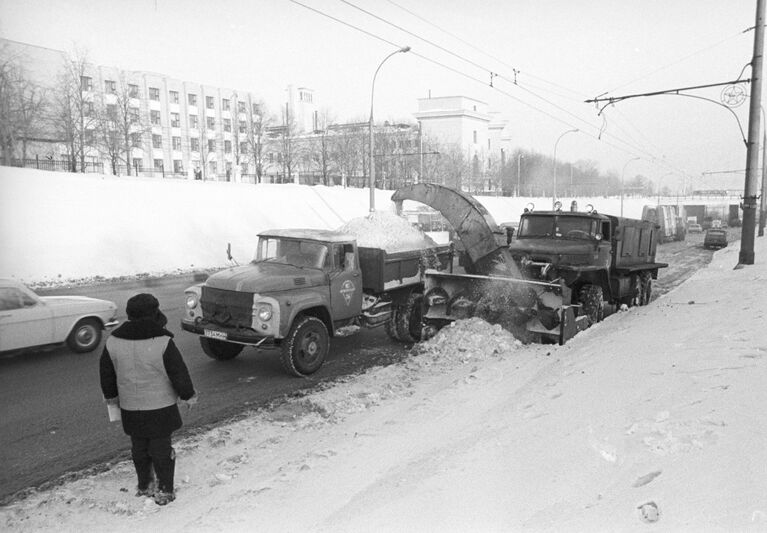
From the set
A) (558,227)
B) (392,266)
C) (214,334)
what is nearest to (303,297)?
(214,334)

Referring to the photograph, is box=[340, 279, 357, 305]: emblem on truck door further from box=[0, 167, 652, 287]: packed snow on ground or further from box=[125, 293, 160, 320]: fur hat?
box=[0, 167, 652, 287]: packed snow on ground

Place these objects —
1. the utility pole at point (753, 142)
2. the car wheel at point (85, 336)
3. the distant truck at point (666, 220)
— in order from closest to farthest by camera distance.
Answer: the car wheel at point (85, 336) → the utility pole at point (753, 142) → the distant truck at point (666, 220)

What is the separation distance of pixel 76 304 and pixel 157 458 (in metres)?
5.90

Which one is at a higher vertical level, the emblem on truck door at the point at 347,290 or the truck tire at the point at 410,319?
the emblem on truck door at the point at 347,290

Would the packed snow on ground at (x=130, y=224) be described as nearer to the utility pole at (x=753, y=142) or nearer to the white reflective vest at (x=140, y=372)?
the white reflective vest at (x=140, y=372)

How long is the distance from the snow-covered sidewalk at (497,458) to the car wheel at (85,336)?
4496mm

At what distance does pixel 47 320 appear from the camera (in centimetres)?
A: 870

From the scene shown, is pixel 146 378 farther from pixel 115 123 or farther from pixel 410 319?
pixel 115 123

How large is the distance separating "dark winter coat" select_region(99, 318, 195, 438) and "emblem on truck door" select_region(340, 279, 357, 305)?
4.66m

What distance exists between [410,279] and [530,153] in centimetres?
9330

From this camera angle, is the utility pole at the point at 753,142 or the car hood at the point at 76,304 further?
the utility pole at the point at 753,142

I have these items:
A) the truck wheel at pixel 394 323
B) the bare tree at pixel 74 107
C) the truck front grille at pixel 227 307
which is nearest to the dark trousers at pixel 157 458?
the truck front grille at pixel 227 307

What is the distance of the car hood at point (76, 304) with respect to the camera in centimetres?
890

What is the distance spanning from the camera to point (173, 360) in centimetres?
427
